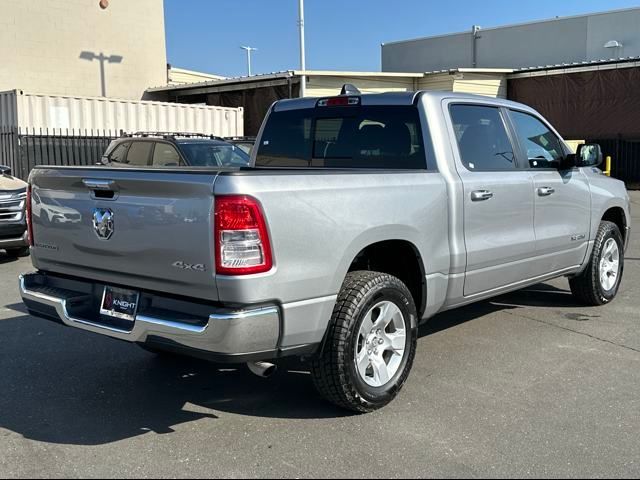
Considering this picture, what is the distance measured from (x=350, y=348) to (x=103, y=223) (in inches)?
62.0

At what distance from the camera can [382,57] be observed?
40812mm

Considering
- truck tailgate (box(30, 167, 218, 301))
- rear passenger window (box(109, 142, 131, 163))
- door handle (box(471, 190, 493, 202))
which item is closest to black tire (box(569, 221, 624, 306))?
door handle (box(471, 190, 493, 202))

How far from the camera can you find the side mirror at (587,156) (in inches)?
223

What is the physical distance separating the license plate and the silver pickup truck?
0.04ft

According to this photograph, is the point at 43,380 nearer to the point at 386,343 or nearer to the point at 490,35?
the point at 386,343

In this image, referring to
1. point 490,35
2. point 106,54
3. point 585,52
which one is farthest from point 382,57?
point 106,54

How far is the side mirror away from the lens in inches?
223

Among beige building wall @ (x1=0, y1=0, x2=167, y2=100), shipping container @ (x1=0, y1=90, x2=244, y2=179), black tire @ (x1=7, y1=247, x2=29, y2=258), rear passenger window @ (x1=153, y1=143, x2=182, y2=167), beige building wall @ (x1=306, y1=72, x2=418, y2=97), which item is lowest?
black tire @ (x1=7, y1=247, x2=29, y2=258)

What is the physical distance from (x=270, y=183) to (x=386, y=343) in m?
1.36

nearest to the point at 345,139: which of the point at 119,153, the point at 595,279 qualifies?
the point at 595,279

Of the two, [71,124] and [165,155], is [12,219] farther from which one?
[71,124]

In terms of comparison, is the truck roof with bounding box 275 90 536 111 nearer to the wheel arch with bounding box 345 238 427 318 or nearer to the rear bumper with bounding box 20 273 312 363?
the wheel arch with bounding box 345 238 427 318

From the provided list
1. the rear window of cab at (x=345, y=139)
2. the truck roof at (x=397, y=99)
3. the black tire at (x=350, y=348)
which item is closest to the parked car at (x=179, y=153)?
the rear window of cab at (x=345, y=139)

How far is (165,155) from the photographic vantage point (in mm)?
11625
